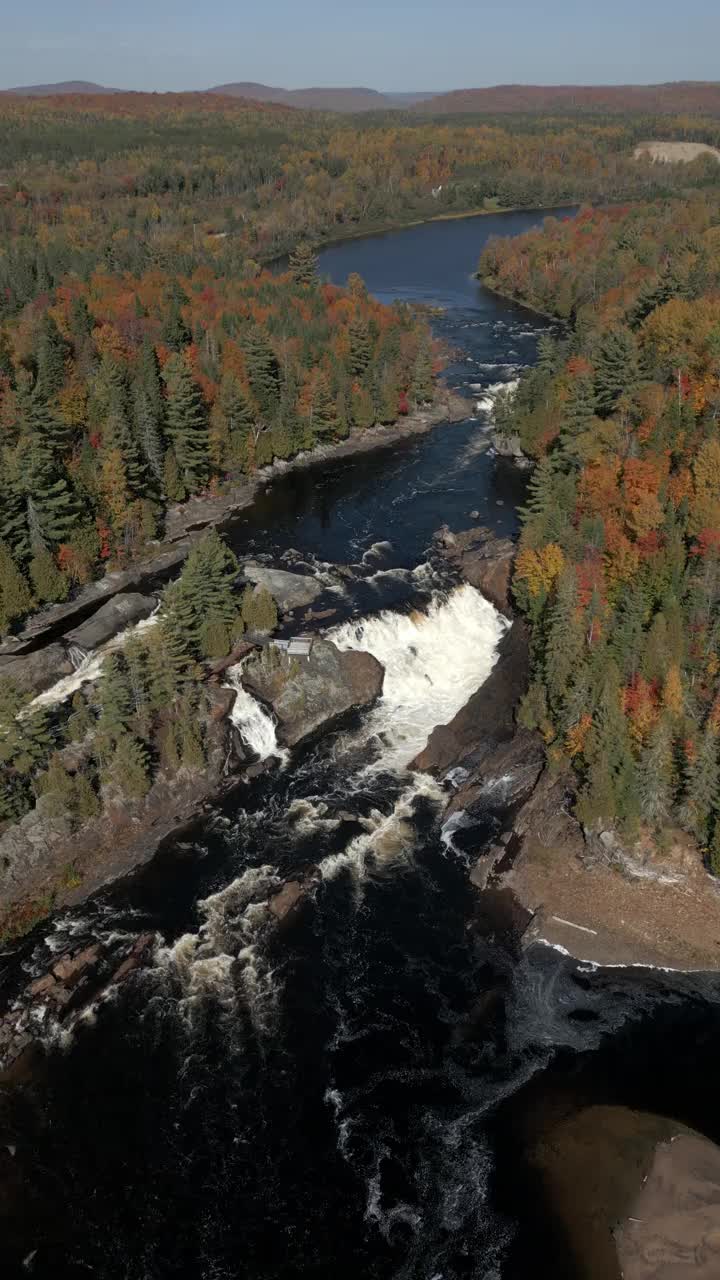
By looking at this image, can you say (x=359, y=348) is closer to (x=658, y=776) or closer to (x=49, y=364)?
(x=49, y=364)

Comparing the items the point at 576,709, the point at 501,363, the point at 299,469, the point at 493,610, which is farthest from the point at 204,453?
the point at 501,363

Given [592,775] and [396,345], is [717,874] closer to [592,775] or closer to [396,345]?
[592,775]

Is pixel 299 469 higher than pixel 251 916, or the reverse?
pixel 299 469

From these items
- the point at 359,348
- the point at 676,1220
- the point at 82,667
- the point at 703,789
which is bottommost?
the point at 676,1220

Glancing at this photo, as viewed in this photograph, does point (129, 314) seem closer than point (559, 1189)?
No

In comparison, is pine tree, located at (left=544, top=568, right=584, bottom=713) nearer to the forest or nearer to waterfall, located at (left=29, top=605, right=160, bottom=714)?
the forest

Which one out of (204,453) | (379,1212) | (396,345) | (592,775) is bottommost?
(379,1212)

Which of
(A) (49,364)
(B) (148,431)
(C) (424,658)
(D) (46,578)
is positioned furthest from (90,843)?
(A) (49,364)
